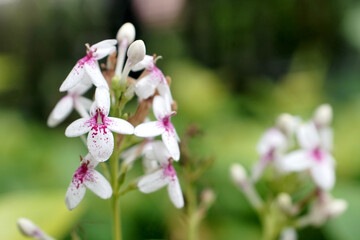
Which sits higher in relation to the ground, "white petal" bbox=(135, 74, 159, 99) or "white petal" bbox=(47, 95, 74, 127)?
"white petal" bbox=(47, 95, 74, 127)

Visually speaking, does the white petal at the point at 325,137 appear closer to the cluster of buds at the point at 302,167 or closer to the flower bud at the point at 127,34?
the cluster of buds at the point at 302,167

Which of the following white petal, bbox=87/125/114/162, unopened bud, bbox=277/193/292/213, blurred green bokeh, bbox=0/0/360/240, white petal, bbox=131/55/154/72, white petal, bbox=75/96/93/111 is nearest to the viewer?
white petal, bbox=87/125/114/162

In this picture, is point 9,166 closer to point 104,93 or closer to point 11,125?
point 11,125

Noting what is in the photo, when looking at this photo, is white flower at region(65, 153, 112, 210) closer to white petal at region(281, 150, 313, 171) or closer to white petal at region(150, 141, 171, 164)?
white petal at region(150, 141, 171, 164)

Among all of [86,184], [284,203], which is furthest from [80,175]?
[284,203]

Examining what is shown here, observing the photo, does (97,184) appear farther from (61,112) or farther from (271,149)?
(271,149)

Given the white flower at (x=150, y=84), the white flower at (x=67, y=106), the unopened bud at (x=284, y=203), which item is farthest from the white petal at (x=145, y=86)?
the unopened bud at (x=284, y=203)

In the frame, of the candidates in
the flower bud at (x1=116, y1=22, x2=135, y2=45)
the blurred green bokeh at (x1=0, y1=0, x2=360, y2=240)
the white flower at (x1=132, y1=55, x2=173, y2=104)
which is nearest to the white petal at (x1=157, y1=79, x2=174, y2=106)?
the white flower at (x1=132, y1=55, x2=173, y2=104)
